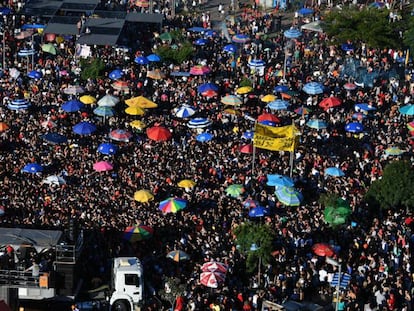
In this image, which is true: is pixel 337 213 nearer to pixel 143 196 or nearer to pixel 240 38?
pixel 143 196

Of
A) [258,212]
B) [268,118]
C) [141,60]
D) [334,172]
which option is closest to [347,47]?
[141,60]

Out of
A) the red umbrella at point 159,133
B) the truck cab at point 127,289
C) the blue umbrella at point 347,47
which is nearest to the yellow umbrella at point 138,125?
the red umbrella at point 159,133

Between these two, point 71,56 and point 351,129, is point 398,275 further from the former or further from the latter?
point 71,56

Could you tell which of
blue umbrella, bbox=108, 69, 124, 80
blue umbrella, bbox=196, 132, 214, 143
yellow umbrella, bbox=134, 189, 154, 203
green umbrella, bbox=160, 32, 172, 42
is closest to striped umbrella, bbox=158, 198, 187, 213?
yellow umbrella, bbox=134, 189, 154, 203

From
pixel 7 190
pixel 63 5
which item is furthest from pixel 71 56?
pixel 7 190

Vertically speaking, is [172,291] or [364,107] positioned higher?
[364,107]

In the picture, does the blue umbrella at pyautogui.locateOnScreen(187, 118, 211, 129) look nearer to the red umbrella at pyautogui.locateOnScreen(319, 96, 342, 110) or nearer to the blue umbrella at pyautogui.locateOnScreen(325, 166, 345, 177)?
the red umbrella at pyautogui.locateOnScreen(319, 96, 342, 110)

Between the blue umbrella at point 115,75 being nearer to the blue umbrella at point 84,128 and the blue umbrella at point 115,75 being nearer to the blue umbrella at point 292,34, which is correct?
the blue umbrella at point 84,128
